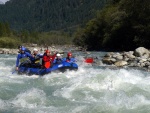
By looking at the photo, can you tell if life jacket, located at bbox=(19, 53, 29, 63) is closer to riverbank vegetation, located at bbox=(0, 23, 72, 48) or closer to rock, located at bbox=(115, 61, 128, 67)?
rock, located at bbox=(115, 61, 128, 67)

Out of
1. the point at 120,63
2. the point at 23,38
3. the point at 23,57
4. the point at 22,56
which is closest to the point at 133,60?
the point at 120,63

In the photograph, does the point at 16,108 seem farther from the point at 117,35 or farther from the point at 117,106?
the point at 117,35

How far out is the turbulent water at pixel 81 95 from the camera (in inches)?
439

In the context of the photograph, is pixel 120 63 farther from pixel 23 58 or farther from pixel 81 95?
pixel 81 95

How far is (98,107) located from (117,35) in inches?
1518

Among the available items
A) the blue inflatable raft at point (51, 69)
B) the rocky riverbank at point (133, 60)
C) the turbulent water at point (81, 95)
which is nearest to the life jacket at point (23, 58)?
the blue inflatable raft at point (51, 69)

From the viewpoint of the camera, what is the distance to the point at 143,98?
11930 mm

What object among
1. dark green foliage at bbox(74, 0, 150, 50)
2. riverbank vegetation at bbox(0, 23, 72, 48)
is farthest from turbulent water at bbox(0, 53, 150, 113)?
riverbank vegetation at bbox(0, 23, 72, 48)

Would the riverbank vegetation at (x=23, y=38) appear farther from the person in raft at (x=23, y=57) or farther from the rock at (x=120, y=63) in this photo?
the person in raft at (x=23, y=57)

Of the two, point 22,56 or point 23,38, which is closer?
point 22,56

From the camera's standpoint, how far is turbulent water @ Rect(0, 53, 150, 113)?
1116cm

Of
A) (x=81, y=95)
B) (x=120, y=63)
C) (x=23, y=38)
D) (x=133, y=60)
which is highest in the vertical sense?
(x=23, y=38)

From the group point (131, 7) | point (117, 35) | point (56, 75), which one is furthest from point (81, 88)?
point (117, 35)

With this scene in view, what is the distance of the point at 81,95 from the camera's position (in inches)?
519
